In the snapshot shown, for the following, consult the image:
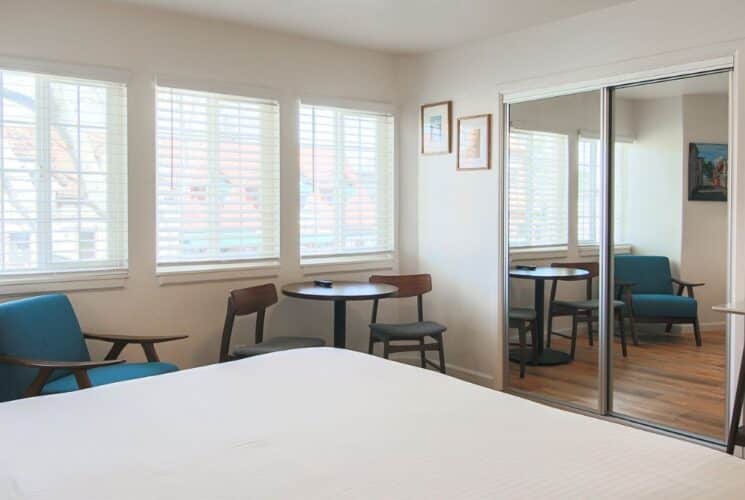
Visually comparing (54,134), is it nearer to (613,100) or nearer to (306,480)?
(306,480)

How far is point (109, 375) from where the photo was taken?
3.30 m

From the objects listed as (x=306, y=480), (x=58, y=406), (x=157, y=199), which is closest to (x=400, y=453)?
(x=306, y=480)

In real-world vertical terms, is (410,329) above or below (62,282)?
below

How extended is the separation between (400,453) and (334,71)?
3.67 m

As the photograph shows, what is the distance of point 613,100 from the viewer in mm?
4004

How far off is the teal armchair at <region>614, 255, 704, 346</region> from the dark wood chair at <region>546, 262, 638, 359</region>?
74 mm

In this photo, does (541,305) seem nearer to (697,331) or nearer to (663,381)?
(663,381)

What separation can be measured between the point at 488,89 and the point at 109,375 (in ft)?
10.0

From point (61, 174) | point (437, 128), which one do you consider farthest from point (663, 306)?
point (61, 174)

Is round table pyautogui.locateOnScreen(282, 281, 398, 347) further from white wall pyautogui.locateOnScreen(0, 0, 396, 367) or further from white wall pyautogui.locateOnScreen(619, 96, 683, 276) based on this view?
white wall pyautogui.locateOnScreen(619, 96, 683, 276)

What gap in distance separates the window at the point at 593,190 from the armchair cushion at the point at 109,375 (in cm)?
261

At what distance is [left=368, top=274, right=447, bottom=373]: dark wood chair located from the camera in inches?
174

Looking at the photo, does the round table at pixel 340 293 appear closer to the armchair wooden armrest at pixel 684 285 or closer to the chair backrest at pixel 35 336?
the chair backrest at pixel 35 336

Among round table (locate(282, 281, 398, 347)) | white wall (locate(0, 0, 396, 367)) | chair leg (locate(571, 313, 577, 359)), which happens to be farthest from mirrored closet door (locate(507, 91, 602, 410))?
white wall (locate(0, 0, 396, 367))
